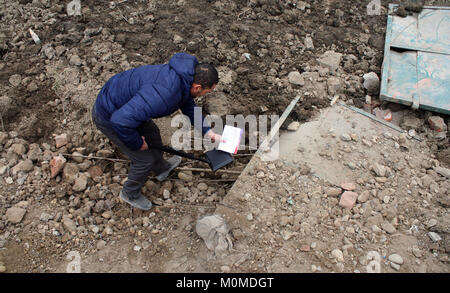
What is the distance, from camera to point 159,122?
4094mm

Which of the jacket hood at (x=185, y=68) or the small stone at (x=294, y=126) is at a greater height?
the jacket hood at (x=185, y=68)

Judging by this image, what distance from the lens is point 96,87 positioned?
4.22m

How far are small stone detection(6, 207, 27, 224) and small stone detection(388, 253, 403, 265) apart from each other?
11.1ft

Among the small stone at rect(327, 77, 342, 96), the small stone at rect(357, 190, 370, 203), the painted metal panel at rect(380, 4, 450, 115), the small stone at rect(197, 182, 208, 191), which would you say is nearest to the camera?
the small stone at rect(357, 190, 370, 203)

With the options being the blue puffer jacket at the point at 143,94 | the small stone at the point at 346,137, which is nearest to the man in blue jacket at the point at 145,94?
the blue puffer jacket at the point at 143,94

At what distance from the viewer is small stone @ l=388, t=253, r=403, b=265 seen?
Result: 2.69m

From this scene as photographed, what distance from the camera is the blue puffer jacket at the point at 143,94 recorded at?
246 centimetres

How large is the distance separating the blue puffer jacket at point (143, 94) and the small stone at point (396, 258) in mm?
2224

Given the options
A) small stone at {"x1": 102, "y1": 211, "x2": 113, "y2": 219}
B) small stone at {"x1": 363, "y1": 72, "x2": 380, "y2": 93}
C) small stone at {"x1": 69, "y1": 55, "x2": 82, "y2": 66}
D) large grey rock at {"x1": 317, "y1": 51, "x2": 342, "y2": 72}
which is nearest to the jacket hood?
small stone at {"x1": 102, "y1": 211, "x2": 113, "y2": 219}

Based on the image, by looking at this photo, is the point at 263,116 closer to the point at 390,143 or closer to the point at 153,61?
the point at 390,143

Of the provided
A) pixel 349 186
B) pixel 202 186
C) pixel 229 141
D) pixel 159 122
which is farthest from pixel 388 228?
pixel 159 122

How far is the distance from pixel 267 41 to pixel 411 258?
349 cm

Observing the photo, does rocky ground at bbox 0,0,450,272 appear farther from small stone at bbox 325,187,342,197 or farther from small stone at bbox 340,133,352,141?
small stone at bbox 340,133,352,141

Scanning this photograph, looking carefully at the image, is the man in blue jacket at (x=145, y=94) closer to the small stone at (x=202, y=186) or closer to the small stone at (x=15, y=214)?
the small stone at (x=202, y=186)
